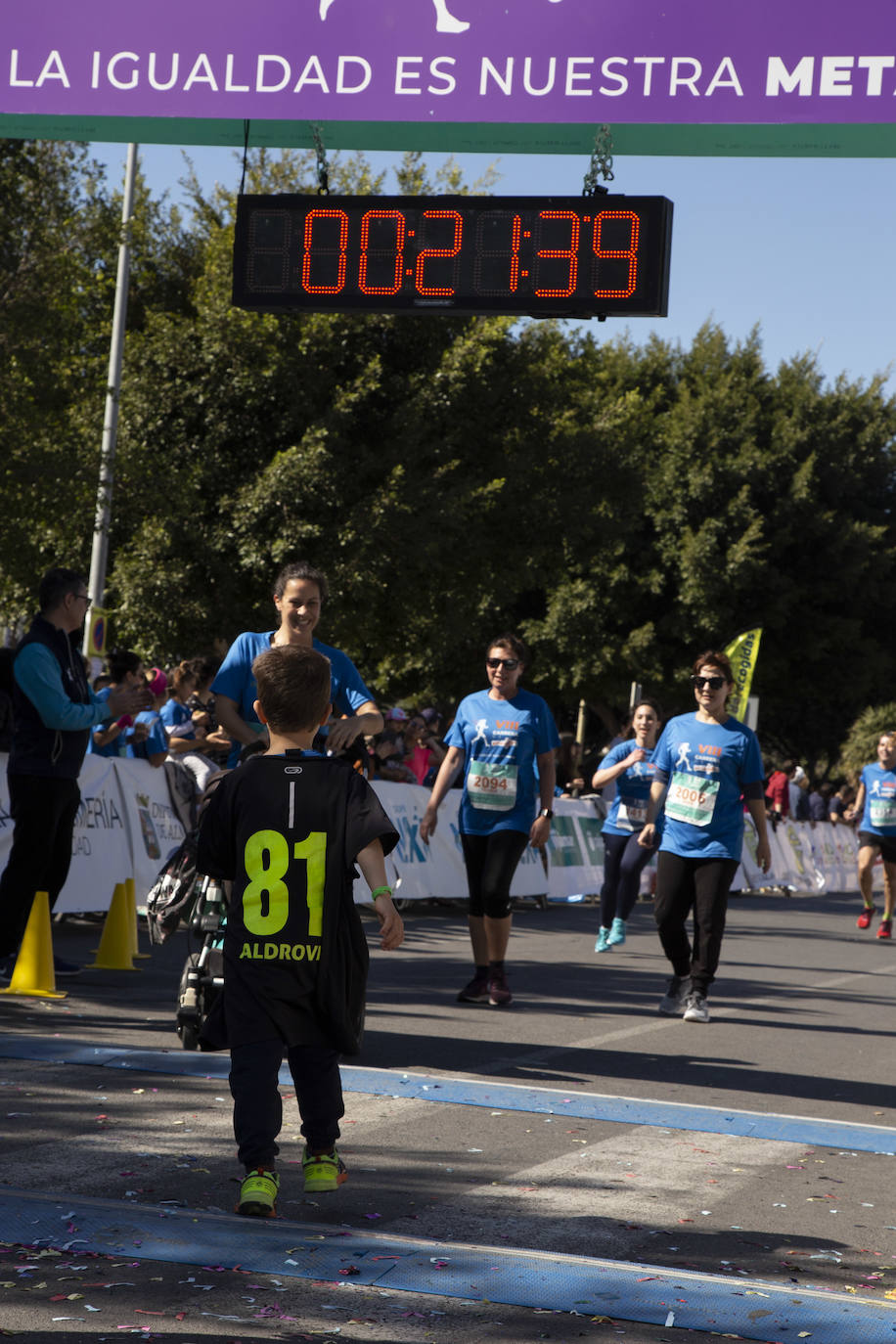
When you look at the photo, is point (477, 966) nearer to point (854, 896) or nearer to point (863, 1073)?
point (863, 1073)

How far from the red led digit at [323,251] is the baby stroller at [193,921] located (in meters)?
3.15

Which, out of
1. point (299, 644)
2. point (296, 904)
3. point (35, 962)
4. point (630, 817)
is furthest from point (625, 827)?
point (296, 904)

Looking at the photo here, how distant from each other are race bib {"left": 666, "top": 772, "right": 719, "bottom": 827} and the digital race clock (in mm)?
Answer: 2510

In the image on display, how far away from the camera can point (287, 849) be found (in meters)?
4.65

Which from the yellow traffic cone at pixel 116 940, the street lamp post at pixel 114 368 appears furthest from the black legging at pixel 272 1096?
the street lamp post at pixel 114 368

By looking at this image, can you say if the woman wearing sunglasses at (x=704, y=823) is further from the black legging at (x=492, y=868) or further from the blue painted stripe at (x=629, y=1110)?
the blue painted stripe at (x=629, y=1110)

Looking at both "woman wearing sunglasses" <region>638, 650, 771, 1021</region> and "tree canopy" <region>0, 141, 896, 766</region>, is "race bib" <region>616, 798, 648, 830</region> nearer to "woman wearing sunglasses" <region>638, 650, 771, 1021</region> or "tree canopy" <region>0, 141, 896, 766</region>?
"woman wearing sunglasses" <region>638, 650, 771, 1021</region>

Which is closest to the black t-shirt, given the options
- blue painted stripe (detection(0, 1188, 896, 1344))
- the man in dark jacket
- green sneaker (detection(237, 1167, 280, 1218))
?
green sneaker (detection(237, 1167, 280, 1218))

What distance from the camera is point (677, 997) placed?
968 centimetres

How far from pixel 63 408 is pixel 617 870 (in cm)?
1212

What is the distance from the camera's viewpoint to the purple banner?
24.7 feet

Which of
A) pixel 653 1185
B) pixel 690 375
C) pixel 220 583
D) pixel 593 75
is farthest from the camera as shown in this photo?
pixel 690 375

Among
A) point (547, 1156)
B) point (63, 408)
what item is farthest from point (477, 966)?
point (63, 408)

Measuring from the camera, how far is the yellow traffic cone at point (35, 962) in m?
8.67
